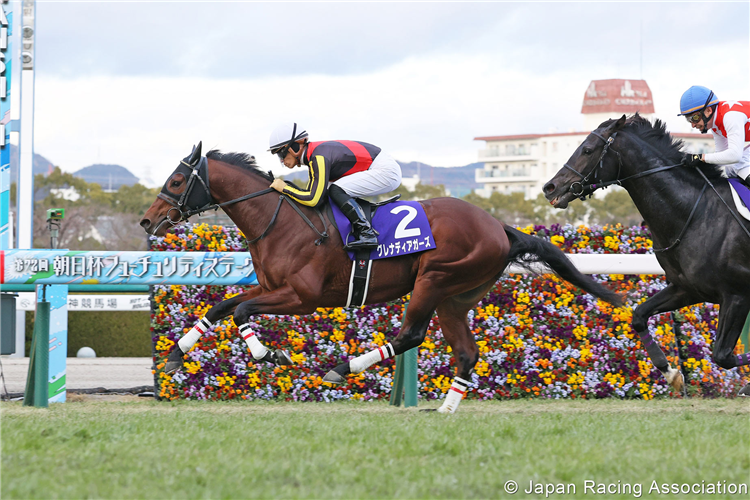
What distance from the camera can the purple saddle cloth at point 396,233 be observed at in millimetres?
5691

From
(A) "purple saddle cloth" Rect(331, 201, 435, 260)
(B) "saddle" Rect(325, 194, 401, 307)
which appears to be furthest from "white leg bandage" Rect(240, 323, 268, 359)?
(A) "purple saddle cloth" Rect(331, 201, 435, 260)

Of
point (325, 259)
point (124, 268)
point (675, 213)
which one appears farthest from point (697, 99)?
point (124, 268)

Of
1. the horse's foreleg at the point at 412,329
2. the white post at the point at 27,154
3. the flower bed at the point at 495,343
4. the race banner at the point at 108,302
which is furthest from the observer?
the race banner at the point at 108,302

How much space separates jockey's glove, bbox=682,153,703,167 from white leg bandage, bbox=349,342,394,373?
7.96 ft

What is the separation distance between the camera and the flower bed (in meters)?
6.82

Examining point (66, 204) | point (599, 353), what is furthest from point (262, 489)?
point (66, 204)

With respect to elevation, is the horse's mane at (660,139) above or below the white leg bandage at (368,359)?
above

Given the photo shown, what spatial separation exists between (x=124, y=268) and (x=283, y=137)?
1.70 m

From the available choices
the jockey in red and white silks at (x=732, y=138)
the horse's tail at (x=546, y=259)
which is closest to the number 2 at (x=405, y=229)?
the horse's tail at (x=546, y=259)

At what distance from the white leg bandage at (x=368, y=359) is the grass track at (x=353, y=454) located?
360 millimetres

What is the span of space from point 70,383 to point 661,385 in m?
6.52

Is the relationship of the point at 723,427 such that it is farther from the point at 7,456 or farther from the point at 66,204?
the point at 66,204

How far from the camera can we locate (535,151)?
104 meters

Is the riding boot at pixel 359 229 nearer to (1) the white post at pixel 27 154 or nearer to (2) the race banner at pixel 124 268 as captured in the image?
(2) the race banner at pixel 124 268
